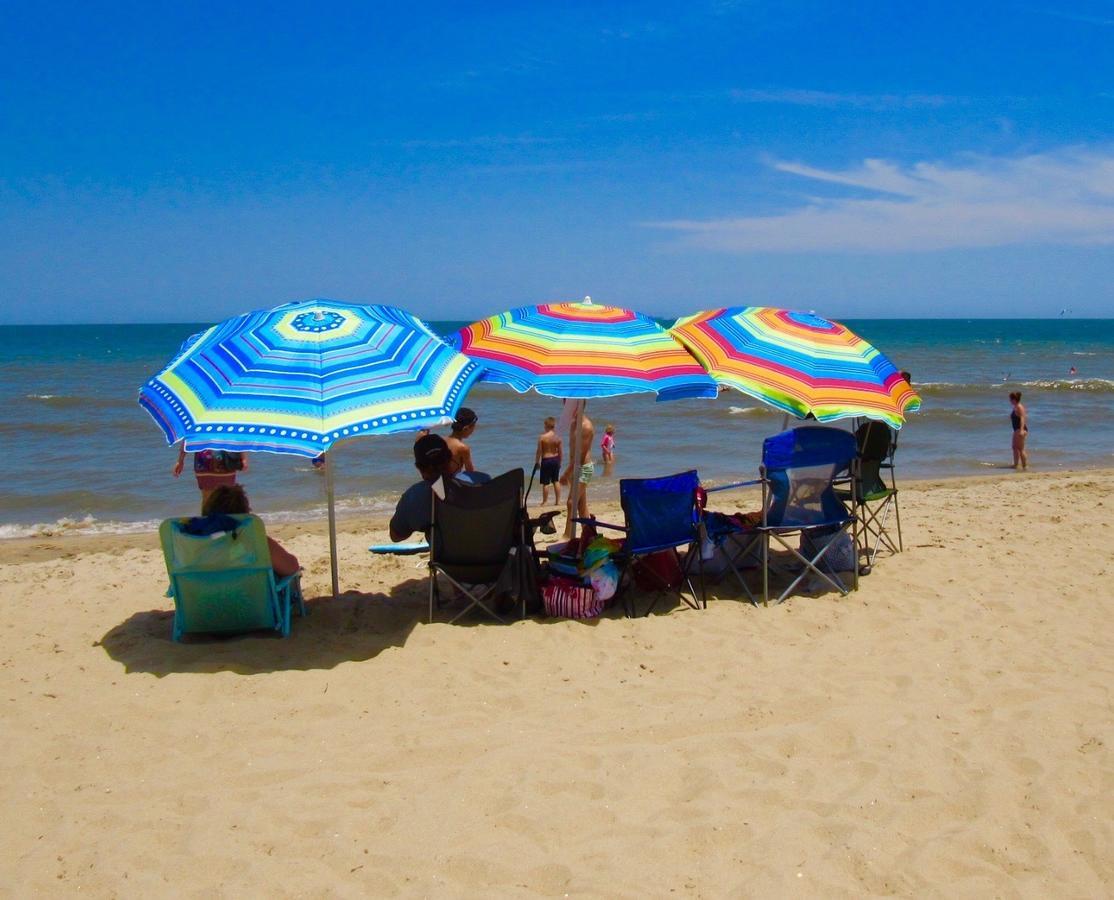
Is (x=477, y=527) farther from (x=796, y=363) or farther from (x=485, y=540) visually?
(x=796, y=363)

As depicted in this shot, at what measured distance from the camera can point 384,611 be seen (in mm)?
5488

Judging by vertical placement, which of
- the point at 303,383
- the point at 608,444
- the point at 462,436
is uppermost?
the point at 303,383

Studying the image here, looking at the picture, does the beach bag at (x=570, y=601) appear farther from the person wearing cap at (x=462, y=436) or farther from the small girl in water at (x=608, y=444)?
the small girl in water at (x=608, y=444)

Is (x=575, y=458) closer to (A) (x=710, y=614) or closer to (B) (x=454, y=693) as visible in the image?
(A) (x=710, y=614)

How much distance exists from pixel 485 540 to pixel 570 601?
628mm

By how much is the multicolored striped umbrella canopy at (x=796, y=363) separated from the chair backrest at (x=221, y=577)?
2744mm

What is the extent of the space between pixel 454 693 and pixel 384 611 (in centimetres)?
141

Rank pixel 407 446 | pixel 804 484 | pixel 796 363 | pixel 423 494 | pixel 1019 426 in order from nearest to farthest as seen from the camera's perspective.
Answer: pixel 423 494 → pixel 796 363 → pixel 804 484 → pixel 1019 426 → pixel 407 446

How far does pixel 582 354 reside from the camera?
5.09m

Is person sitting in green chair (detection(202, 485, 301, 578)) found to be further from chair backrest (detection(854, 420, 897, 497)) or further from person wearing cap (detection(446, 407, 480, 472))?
chair backrest (detection(854, 420, 897, 497))

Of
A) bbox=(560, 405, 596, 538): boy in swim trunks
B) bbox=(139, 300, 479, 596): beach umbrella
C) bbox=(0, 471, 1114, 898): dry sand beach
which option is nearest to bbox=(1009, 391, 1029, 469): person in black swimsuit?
bbox=(560, 405, 596, 538): boy in swim trunks

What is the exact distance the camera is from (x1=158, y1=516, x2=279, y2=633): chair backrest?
4668mm

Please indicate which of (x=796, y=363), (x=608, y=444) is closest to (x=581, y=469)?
(x=796, y=363)

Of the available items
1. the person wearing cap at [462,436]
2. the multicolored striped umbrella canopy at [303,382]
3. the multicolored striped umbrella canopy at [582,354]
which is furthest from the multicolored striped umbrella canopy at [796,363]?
the multicolored striped umbrella canopy at [303,382]
